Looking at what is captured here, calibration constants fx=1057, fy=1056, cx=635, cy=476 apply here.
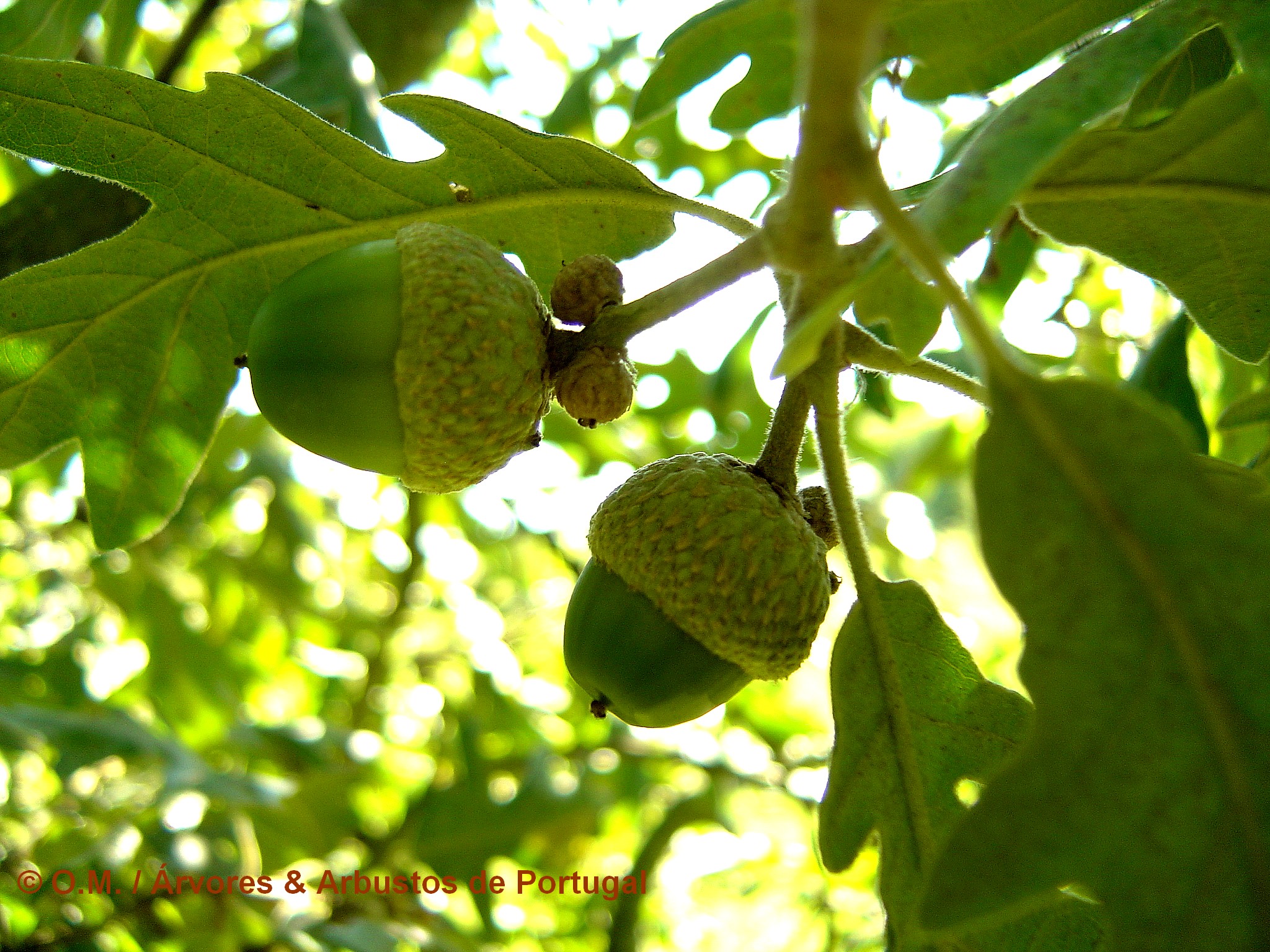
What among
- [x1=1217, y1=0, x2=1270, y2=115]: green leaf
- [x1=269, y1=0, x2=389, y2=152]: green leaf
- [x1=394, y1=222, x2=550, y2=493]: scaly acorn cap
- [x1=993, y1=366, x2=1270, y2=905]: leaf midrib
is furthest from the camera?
[x1=269, y1=0, x2=389, y2=152]: green leaf

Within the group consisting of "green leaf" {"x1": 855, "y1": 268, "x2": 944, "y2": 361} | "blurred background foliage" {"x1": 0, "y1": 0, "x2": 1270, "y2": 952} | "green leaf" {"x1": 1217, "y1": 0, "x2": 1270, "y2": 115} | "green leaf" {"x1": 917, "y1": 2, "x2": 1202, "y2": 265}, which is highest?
"green leaf" {"x1": 1217, "y1": 0, "x2": 1270, "y2": 115}

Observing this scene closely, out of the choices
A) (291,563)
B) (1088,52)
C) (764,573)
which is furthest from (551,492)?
(1088,52)

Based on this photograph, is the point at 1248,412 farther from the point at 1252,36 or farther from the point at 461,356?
the point at 461,356

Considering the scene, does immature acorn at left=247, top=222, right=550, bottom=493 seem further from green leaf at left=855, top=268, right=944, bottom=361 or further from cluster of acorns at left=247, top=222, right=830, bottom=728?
green leaf at left=855, top=268, right=944, bottom=361

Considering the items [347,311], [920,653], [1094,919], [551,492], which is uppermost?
[347,311]

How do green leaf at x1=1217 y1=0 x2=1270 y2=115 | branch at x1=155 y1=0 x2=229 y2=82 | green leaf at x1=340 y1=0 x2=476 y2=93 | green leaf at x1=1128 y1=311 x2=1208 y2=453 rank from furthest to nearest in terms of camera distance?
green leaf at x1=340 y1=0 x2=476 y2=93
branch at x1=155 y1=0 x2=229 y2=82
green leaf at x1=1128 y1=311 x2=1208 y2=453
green leaf at x1=1217 y1=0 x2=1270 y2=115

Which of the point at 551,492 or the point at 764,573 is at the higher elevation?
the point at 764,573

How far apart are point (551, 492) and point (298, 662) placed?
1.05 meters

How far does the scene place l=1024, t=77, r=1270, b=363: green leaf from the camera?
43.7 inches

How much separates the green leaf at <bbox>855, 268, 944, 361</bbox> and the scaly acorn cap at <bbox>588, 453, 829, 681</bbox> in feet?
0.97

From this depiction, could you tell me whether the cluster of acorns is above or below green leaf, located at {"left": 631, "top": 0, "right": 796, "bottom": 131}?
below

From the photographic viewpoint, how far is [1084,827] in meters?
0.83

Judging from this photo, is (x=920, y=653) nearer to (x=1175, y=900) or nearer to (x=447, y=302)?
(x=1175, y=900)

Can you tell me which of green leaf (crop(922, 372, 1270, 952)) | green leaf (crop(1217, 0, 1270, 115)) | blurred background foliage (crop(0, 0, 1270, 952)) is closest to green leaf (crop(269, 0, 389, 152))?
blurred background foliage (crop(0, 0, 1270, 952))
